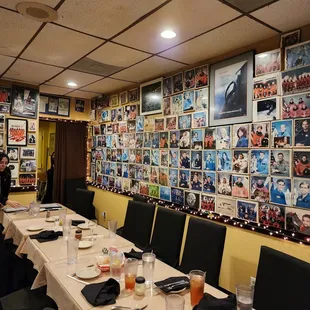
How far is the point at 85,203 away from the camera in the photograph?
11.7 feet

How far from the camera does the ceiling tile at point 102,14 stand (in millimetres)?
1834

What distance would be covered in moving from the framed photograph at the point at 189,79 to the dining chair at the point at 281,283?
2077mm

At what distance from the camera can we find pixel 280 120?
2.28 m

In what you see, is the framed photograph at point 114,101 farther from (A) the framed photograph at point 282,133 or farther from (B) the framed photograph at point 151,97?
(A) the framed photograph at point 282,133

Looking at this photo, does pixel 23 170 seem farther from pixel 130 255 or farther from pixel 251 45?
pixel 251 45

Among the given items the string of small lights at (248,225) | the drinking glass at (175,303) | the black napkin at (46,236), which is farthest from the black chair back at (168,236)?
the drinking glass at (175,303)

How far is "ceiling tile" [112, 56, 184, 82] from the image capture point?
3.03 m

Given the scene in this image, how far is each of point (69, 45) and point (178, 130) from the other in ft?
5.01

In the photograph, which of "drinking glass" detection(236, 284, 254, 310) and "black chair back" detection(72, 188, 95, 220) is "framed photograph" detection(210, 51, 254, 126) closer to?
"drinking glass" detection(236, 284, 254, 310)

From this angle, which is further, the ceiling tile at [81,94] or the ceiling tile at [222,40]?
the ceiling tile at [81,94]

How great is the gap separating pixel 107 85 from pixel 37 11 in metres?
2.15

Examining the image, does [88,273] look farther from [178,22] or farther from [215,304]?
[178,22]

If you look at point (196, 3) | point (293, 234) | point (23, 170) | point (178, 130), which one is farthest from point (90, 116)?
point (293, 234)

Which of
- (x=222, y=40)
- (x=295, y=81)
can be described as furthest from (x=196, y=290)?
(x=222, y=40)
